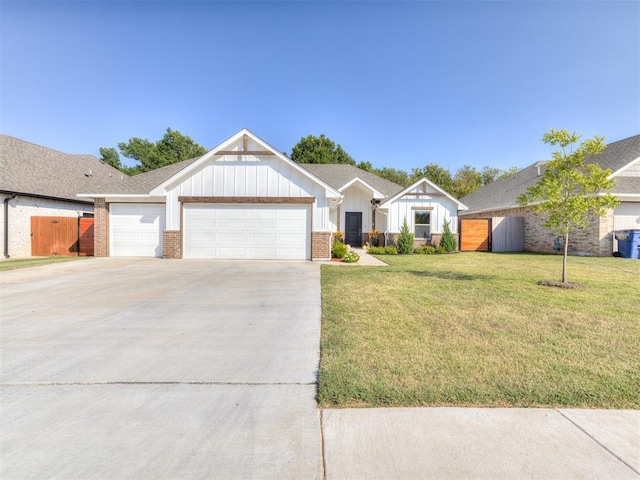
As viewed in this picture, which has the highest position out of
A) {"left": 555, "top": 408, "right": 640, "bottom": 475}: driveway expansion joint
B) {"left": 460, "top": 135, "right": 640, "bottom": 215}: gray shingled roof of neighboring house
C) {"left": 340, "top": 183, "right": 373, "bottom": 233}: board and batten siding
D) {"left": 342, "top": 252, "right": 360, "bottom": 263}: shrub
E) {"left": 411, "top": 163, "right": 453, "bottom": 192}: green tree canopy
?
{"left": 411, "top": 163, "right": 453, "bottom": 192}: green tree canopy

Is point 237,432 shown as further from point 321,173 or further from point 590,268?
point 321,173

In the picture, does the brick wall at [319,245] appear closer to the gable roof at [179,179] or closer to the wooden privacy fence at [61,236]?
the gable roof at [179,179]

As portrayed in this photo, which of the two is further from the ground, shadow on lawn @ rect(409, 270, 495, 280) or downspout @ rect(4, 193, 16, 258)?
downspout @ rect(4, 193, 16, 258)

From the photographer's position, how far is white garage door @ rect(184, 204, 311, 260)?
547 inches

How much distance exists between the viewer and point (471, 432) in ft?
8.18

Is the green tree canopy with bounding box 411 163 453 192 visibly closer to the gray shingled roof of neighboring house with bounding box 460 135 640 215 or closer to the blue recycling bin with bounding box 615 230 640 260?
the gray shingled roof of neighboring house with bounding box 460 135 640 215

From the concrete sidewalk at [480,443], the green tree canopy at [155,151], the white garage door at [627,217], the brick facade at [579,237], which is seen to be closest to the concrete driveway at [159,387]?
the concrete sidewalk at [480,443]

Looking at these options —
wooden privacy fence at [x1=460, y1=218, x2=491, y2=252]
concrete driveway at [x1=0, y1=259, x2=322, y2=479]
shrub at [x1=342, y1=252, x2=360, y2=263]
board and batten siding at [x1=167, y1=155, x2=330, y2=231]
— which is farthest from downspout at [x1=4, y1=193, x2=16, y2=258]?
wooden privacy fence at [x1=460, y1=218, x2=491, y2=252]

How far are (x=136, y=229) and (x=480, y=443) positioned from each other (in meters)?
16.1

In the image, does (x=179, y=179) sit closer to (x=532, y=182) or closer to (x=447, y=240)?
(x=447, y=240)

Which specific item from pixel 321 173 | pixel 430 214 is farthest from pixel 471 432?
pixel 321 173

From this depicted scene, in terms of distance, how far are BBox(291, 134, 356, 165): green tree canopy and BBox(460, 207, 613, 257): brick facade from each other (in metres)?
22.5

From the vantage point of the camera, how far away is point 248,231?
45.7 feet

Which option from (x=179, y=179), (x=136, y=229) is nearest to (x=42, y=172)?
(x=136, y=229)
